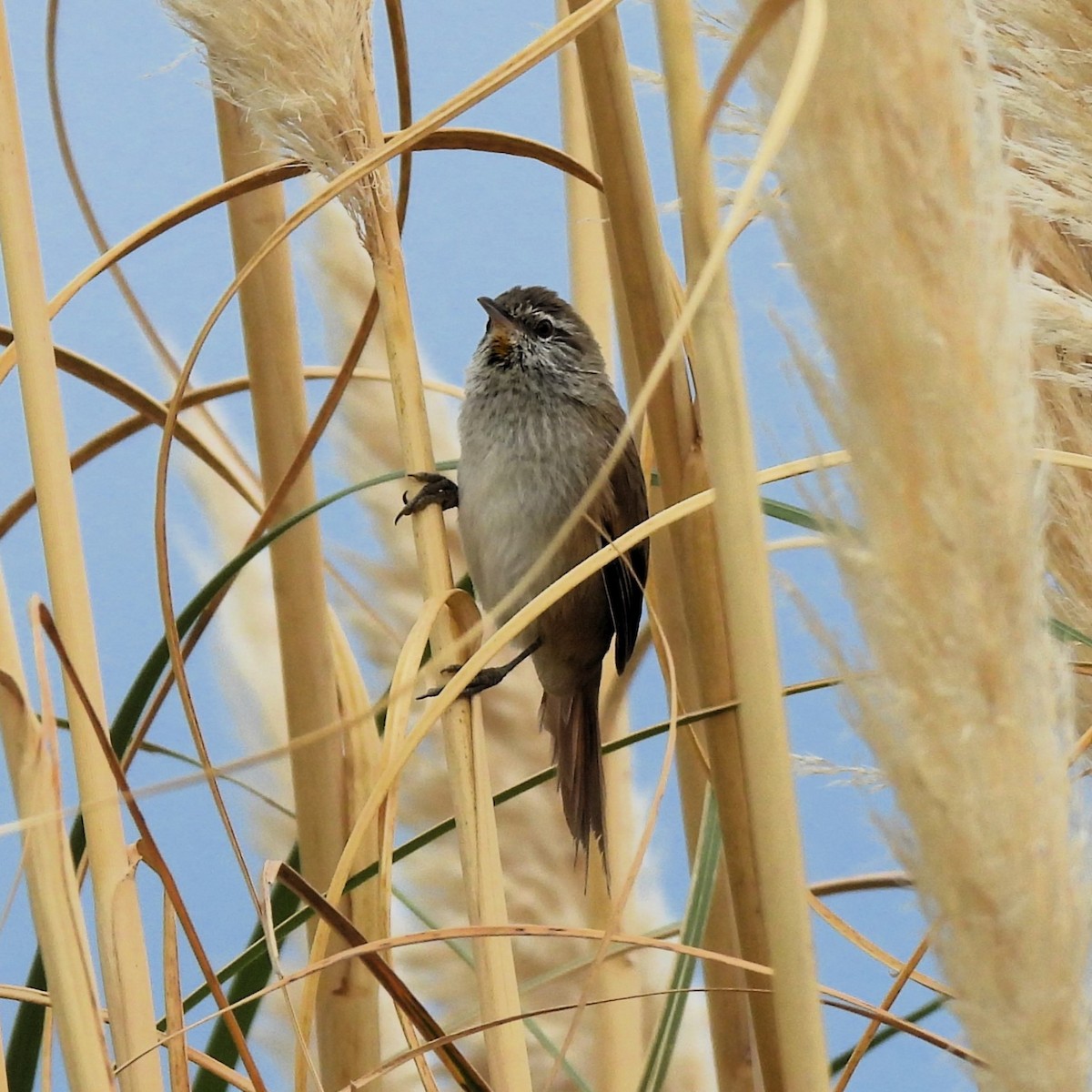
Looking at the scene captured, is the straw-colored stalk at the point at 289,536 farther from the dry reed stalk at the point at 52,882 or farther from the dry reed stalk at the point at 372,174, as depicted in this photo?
the dry reed stalk at the point at 52,882

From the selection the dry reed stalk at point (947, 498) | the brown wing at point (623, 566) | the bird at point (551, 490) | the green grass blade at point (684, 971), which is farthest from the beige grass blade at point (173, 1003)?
the brown wing at point (623, 566)

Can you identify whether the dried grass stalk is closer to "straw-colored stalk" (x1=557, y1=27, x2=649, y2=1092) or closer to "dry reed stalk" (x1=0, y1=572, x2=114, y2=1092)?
"straw-colored stalk" (x1=557, y1=27, x2=649, y2=1092)

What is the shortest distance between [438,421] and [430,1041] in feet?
2.58

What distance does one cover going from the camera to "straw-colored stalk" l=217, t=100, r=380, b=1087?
2.38 feet

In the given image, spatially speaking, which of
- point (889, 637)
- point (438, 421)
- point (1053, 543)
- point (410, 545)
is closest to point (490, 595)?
point (410, 545)

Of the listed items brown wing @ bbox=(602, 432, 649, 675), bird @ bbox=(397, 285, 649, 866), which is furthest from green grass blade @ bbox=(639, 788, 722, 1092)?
brown wing @ bbox=(602, 432, 649, 675)

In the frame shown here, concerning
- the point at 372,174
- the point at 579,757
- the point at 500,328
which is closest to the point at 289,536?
the point at 372,174

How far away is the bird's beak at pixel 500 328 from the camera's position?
1.13 metres

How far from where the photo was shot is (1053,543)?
67 cm

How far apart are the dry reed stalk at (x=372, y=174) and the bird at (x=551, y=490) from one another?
0.40m

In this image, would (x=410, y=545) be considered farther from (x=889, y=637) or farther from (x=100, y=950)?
(x=889, y=637)

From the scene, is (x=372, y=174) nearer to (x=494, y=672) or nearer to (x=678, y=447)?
(x=678, y=447)

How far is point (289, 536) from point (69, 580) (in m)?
0.32

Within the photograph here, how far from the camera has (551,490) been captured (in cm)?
108
